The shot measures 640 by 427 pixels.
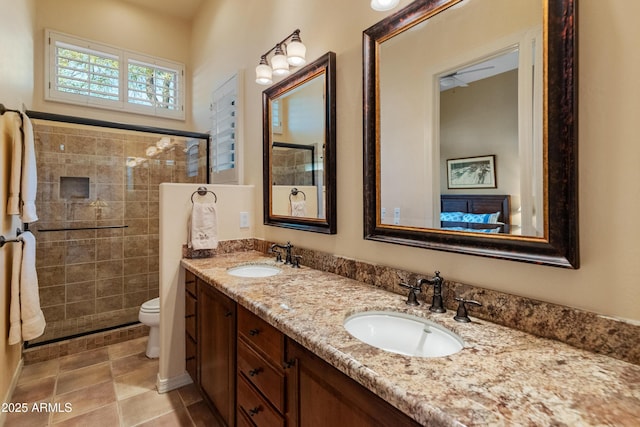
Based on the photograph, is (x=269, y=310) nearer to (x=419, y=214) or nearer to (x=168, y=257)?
(x=419, y=214)

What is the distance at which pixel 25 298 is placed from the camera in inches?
74.5

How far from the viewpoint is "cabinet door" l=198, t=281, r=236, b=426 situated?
146 cm

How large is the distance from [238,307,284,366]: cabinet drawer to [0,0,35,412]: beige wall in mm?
1460

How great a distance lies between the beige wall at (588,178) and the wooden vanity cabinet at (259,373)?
0.59 meters

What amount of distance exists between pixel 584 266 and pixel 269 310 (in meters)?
0.96

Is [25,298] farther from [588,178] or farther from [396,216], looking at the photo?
[588,178]

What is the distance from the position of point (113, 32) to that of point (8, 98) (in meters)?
1.93

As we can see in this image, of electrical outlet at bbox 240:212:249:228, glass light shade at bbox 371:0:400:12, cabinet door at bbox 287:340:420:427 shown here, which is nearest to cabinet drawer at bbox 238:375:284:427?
cabinet door at bbox 287:340:420:427

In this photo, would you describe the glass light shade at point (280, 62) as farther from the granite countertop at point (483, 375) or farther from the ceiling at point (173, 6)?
the ceiling at point (173, 6)

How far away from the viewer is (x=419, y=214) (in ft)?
4.16

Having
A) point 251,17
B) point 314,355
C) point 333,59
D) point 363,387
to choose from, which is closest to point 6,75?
point 251,17

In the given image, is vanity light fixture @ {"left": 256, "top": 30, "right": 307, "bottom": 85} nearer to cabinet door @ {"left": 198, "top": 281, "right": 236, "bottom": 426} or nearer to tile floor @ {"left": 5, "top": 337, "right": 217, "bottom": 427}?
cabinet door @ {"left": 198, "top": 281, "right": 236, "bottom": 426}

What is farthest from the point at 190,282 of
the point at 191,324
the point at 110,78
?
the point at 110,78

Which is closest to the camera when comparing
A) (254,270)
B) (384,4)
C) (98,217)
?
(384,4)
